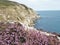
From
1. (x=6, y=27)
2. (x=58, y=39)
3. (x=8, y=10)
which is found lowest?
(x=8, y=10)

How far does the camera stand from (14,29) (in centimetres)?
1303

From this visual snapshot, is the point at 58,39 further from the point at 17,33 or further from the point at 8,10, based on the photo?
the point at 8,10

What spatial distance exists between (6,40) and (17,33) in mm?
849

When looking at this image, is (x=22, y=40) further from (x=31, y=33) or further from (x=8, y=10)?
(x=8, y=10)

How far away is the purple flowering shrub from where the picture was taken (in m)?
12.3

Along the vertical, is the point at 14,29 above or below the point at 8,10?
above

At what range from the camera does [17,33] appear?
42.2ft

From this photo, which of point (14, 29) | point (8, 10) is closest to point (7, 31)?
point (14, 29)

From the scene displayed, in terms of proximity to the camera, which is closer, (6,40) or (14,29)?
(6,40)

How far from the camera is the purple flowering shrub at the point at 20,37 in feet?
40.4

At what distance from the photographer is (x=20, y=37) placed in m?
12.8

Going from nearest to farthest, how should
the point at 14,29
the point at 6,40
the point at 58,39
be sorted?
1. the point at 6,40
2. the point at 14,29
3. the point at 58,39

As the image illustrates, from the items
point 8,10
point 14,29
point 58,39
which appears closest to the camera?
point 14,29

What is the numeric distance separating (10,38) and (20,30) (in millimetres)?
912
